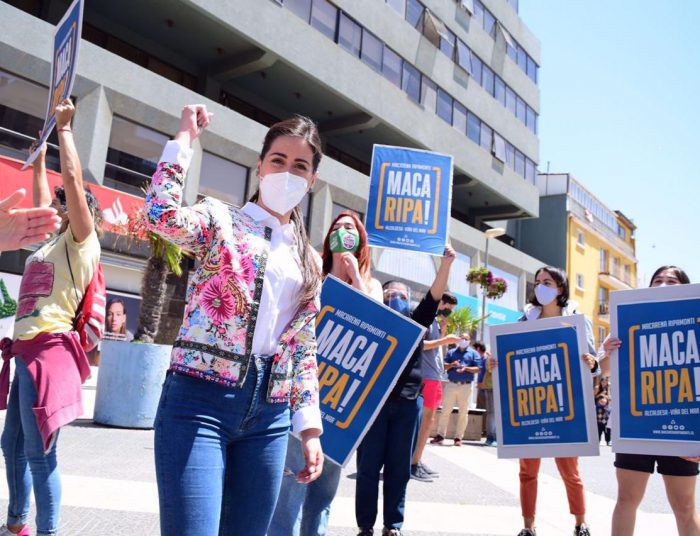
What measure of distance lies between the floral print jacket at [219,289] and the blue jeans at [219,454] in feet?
0.17

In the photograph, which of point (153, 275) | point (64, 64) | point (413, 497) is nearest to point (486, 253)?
point (153, 275)

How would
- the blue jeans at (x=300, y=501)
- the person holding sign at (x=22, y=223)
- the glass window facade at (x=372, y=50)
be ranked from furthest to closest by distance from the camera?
the glass window facade at (x=372, y=50)
the blue jeans at (x=300, y=501)
the person holding sign at (x=22, y=223)

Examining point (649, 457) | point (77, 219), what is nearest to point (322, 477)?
point (77, 219)

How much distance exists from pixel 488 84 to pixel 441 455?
26.0 metres

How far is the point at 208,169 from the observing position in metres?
18.0

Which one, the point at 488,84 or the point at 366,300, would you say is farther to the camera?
the point at 488,84

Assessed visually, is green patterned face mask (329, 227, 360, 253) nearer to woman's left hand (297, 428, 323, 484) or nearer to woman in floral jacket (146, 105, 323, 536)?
woman in floral jacket (146, 105, 323, 536)

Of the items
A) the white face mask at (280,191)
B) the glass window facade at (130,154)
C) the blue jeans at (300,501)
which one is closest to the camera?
the white face mask at (280,191)

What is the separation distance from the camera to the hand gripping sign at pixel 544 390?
4.12m

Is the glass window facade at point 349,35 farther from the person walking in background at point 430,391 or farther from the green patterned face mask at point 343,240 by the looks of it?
the green patterned face mask at point 343,240

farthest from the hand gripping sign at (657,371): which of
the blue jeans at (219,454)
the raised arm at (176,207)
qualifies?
the raised arm at (176,207)

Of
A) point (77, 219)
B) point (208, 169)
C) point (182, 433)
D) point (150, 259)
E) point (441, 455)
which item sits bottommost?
point (441, 455)

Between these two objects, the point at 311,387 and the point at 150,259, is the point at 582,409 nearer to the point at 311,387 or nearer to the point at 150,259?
the point at 311,387

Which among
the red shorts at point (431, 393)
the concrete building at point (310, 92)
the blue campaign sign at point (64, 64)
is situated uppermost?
the concrete building at point (310, 92)
